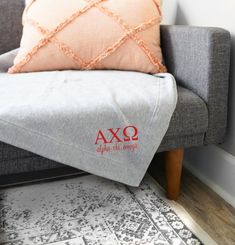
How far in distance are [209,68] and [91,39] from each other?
0.43 metres

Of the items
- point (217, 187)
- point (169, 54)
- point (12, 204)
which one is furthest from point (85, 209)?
point (169, 54)

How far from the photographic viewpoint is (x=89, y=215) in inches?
44.2

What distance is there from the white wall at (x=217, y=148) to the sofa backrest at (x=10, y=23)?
2.26 feet

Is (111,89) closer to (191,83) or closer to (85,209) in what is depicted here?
(191,83)

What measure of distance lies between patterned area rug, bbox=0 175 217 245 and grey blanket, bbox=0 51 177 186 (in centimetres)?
16

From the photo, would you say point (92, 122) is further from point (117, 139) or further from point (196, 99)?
point (196, 99)

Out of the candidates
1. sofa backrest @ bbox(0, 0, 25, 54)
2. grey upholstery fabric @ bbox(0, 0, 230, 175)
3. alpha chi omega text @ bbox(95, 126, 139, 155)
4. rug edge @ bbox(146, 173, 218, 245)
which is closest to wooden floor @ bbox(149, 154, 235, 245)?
rug edge @ bbox(146, 173, 218, 245)

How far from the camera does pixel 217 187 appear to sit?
50.6 inches

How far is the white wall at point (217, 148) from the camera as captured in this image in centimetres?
120

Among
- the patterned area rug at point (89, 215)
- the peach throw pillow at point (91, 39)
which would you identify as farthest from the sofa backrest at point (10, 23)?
the patterned area rug at point (89, 215)

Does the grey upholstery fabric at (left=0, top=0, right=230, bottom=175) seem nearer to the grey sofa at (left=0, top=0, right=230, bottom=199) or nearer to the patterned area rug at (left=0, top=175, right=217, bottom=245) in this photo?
the grey sofa at (left=0, top=0, right=230, bottom=199)

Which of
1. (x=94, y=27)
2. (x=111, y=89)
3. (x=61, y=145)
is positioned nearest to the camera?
(x=61, y=145)

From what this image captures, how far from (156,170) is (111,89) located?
0.53m

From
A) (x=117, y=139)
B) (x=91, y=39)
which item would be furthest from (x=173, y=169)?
(x=91, y=39)
